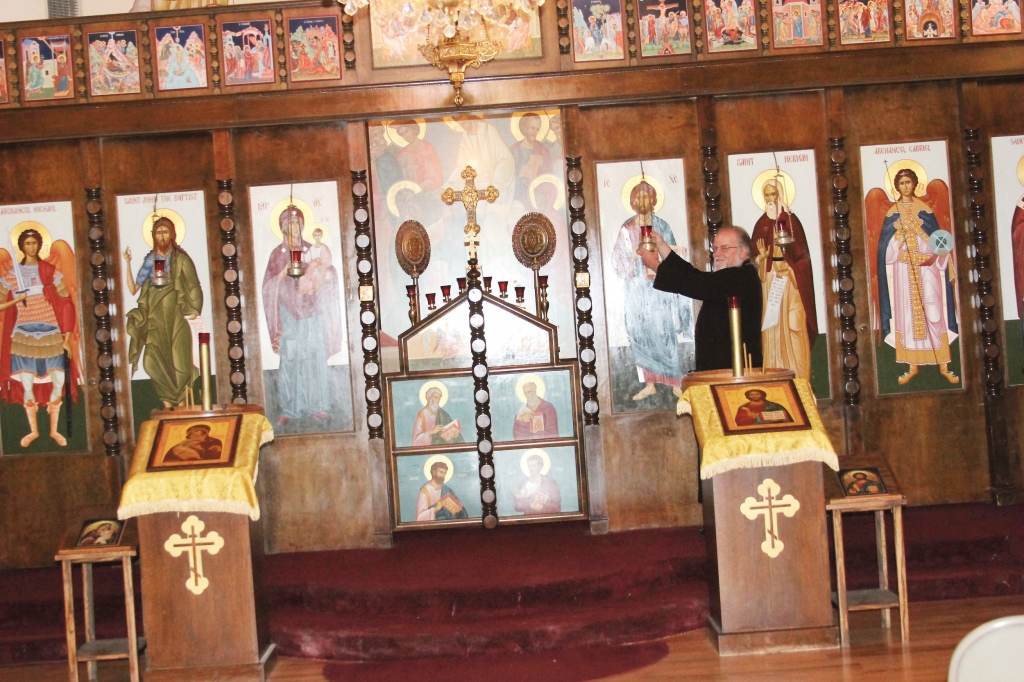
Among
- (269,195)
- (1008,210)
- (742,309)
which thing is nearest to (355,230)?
(269,195)

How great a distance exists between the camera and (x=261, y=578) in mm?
5047

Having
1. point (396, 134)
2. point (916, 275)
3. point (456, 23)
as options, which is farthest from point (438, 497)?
point (916, 275)

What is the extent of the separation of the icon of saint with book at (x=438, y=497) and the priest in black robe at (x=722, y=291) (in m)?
2.14

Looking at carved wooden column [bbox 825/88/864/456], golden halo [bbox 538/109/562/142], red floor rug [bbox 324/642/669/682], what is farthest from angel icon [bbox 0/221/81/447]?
carved wooden column [bbox 825/88/864/456]

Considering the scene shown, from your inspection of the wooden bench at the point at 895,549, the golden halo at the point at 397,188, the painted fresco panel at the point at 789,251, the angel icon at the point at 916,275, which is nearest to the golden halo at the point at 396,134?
the golden halo at the point at 397,188

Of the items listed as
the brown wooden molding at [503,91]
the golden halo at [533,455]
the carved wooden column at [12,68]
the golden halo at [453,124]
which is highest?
the carved wooden column at [12,68]

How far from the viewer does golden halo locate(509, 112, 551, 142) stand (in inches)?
299

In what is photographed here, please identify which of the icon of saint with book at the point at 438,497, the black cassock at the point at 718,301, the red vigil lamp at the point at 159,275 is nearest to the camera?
the black cassock at the point at 718,301

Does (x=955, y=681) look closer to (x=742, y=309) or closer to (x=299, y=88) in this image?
(x=742, y=309)

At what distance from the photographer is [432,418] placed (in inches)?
287

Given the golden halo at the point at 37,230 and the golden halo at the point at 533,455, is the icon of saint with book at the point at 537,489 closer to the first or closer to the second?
the golden halo at the point at 533,455

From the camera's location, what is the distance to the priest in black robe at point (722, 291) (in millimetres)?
5930

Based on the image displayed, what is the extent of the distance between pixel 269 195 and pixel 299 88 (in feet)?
2.63

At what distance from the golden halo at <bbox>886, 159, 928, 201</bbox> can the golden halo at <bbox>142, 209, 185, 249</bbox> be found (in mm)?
5197
